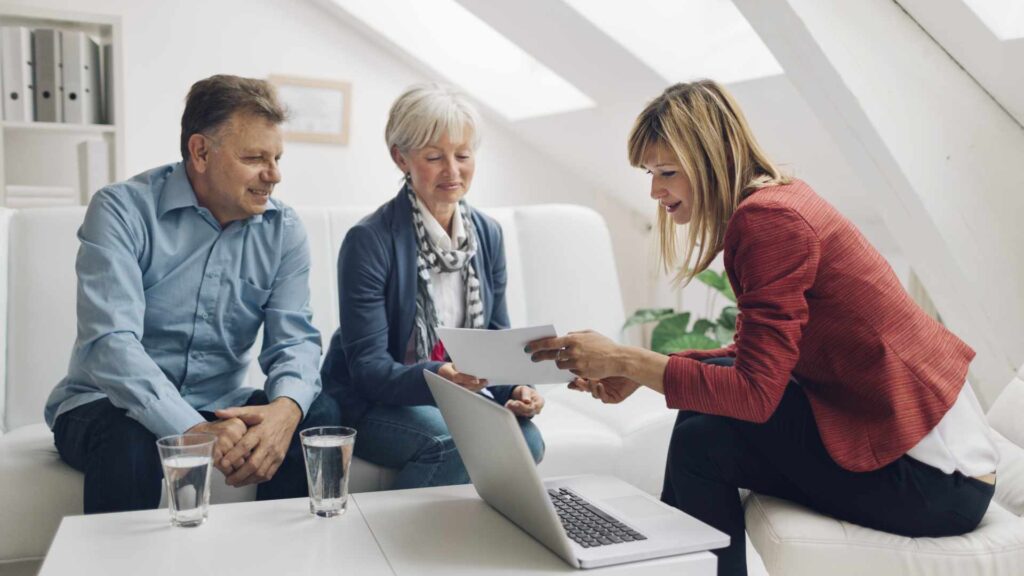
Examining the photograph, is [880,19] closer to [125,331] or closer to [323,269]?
[323,269]

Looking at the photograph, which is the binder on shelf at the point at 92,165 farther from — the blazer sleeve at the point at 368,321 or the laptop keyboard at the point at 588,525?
the laptop keyboard at the point at 588,525

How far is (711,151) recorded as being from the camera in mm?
1425

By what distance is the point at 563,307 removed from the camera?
8.20 feet

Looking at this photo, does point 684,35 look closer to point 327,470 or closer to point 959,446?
point 959,446

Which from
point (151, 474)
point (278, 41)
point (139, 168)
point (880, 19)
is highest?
point (278, 41)

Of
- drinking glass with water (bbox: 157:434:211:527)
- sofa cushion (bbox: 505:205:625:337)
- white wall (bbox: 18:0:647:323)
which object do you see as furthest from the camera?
white wall (bbox: 18:0:647:323)

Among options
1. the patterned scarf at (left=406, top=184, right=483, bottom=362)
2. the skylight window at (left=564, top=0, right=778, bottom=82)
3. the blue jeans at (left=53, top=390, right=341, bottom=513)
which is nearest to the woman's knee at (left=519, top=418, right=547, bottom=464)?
the patterned scarf at (left=406, top=184, right=483, bottom=362)

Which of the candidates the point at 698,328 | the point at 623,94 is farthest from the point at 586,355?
the point at 623,94

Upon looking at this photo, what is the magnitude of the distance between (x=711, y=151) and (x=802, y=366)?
0.36 metres

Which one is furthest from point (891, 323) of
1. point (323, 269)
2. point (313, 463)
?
point (323, 269)

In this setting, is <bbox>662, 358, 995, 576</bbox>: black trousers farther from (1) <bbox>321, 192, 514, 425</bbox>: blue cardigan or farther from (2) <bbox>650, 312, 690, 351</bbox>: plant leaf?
(2) <bbox>650, 312, 690, 351</bbox>: plant leaf

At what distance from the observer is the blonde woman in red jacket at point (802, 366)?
1321 mm

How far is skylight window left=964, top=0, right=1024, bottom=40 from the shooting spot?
1.96 m

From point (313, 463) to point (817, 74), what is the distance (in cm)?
147
